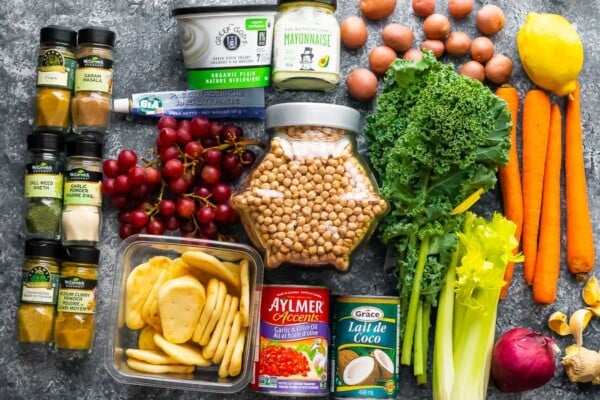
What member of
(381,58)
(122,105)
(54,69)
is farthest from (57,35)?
(381,58)

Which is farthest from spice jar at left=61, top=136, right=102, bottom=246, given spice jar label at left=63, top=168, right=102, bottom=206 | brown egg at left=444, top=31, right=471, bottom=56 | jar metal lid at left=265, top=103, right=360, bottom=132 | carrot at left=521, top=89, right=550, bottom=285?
carrot at left=521, top=89, right=550, bottom=285

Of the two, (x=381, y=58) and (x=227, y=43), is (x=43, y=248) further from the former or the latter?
(x=381, y=58)

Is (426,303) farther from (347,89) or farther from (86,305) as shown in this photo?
(86,305)

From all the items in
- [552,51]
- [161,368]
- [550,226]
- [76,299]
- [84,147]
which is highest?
[552,51]

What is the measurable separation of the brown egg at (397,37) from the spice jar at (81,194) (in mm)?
639

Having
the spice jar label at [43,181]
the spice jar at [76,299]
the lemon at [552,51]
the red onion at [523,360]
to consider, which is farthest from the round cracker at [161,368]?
the lemon at [552,51]

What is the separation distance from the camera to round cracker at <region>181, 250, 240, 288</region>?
146cm

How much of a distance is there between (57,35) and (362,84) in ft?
2.07

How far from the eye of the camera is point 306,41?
58.8 inches

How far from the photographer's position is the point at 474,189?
1.53 m

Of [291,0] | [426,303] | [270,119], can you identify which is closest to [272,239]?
[270,119]

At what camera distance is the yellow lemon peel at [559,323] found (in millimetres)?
1628

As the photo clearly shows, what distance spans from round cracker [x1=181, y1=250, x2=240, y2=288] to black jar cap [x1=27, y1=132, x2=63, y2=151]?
36 centimetres

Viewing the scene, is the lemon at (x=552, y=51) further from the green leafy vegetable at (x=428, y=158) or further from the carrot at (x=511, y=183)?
the green leafy vegetable at (x=428, y=158)
